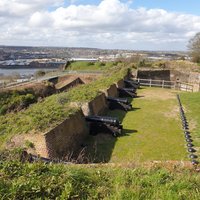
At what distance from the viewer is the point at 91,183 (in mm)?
4531

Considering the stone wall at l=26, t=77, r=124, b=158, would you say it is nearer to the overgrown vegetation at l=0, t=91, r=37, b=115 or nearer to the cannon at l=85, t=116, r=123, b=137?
the cannon at l=85, t=116, r=123, b=137

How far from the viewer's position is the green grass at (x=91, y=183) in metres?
4.06

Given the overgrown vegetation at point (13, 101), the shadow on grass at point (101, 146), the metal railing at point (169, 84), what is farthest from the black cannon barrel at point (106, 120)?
the metal railing at point (169, 84)

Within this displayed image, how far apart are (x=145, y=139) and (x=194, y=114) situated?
5387 mm

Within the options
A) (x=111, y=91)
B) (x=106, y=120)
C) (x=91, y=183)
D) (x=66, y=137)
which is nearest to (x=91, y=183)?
(x=91, y=183)

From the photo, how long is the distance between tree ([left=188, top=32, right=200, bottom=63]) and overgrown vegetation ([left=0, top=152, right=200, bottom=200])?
4214 centimetres

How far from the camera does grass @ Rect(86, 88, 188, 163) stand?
11102 millimetres

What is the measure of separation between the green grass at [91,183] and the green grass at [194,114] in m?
6.77

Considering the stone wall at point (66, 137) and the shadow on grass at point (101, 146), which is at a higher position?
the stone wall at point (66, 137)

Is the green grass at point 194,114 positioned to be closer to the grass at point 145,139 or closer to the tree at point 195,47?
the grass at point 145,139

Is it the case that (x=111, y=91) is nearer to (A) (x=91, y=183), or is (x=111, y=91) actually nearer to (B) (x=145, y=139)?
(B) (x=145, y=139)

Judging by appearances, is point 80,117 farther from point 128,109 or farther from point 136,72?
point 136,72

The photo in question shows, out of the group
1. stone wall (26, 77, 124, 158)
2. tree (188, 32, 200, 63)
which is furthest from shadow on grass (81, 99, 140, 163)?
tree (188, 32, 200, 63)

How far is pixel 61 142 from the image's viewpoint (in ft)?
35.7
